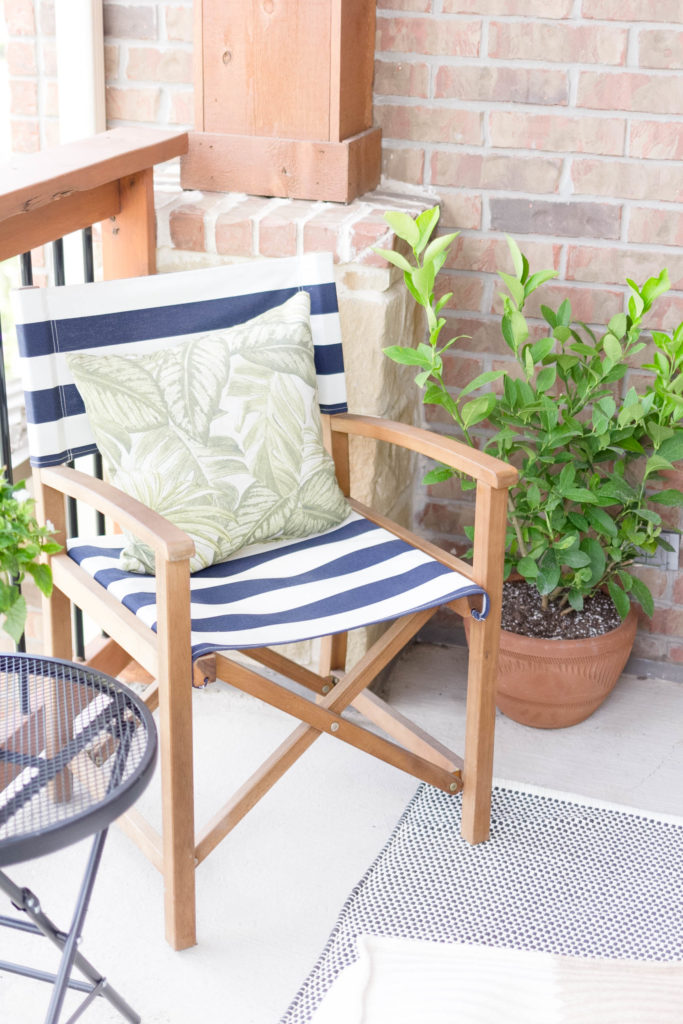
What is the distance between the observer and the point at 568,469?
7.32 feet

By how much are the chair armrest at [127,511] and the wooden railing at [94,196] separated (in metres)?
0.25

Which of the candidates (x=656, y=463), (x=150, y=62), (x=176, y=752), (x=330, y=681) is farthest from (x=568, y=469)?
(x=150, y=62)

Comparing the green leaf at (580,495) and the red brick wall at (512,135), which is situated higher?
the red brick wall at (512,135)

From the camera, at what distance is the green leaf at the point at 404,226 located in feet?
6.70

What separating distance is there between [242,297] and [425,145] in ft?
2.10

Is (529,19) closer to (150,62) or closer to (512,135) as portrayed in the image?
(512,135)

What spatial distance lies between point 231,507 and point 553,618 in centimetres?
86

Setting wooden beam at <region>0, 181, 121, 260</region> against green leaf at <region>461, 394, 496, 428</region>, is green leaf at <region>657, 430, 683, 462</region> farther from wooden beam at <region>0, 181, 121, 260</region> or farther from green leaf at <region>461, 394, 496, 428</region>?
wooden beam at <region>0, 181, 121, 260</region>

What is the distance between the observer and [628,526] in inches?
91.6

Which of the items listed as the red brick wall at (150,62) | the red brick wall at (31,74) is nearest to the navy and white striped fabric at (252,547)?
the red brick wall at (150,62)

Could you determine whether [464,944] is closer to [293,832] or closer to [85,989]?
[293,832]

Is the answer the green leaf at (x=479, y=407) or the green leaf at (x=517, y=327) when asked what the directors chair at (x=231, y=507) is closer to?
the green leaf at (x=479, y=407)

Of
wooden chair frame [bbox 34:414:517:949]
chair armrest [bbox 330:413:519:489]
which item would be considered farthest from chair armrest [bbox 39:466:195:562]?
chair armrest [bbox 330:413:519:489]

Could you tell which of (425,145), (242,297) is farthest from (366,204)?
(242,297)
